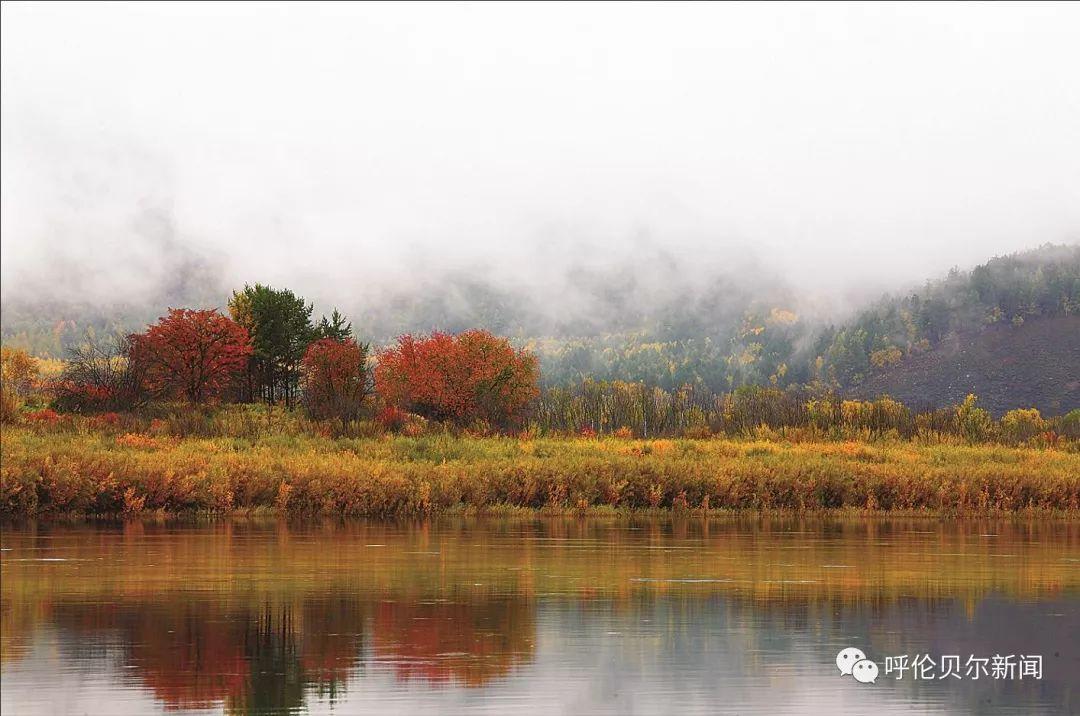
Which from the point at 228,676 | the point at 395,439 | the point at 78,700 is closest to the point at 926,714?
the point at 228,676

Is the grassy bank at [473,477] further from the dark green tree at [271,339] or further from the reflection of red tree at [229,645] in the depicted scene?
the dark green tree at [271,339]

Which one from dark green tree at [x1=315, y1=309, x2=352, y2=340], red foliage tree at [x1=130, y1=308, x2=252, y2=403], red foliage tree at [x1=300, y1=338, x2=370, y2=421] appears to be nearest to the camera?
red foliage tree at [x1=300, y1=338, x2=370, y2=421]

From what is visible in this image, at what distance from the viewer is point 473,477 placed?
41.7 m

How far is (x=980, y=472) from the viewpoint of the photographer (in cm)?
4978

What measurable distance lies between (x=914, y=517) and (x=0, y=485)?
25.0m

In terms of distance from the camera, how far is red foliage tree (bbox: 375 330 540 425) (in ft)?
266

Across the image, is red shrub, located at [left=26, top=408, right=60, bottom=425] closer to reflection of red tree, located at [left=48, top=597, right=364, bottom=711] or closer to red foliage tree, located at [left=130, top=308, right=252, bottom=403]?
red foliage tree, located at [left=130, top=308, right=252, bottom=403]

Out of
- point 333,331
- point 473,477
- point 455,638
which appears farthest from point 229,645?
point 333,331

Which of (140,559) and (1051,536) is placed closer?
(140,559)

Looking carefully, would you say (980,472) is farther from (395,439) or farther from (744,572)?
(744,572)

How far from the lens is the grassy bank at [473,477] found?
120 feet
